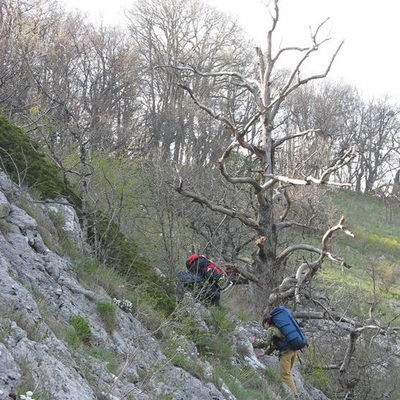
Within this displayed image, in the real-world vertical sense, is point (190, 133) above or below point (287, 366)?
above

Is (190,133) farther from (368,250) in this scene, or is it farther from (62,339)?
(62,339)

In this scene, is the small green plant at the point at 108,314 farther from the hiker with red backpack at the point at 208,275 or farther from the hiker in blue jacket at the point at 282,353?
the hiker in blue jacket at the point at 282,353

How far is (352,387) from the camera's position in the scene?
12.5 metres

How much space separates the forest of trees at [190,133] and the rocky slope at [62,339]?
1.62 metres

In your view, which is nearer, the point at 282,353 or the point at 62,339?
the point at 62,339

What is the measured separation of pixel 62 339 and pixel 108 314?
1386 millimetres

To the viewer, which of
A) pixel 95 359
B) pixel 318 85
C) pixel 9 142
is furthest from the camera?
pixel 318 85

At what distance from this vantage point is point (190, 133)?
27.0 m

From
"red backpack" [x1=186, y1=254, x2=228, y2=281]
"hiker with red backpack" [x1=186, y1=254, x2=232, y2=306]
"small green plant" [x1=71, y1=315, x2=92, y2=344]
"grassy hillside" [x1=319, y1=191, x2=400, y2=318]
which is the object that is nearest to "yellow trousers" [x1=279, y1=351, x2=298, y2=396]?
"hiker with red backpack" [x1=186, y1=254, x2=232, y2=306]

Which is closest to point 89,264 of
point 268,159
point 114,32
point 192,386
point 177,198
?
point 192,386

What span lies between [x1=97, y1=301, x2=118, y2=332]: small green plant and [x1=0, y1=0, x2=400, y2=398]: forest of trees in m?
2.07

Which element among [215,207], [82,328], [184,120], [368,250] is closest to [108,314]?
[82,328]

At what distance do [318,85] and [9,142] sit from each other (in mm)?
39957

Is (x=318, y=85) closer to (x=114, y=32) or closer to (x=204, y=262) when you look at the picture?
(x=114, y=32)
